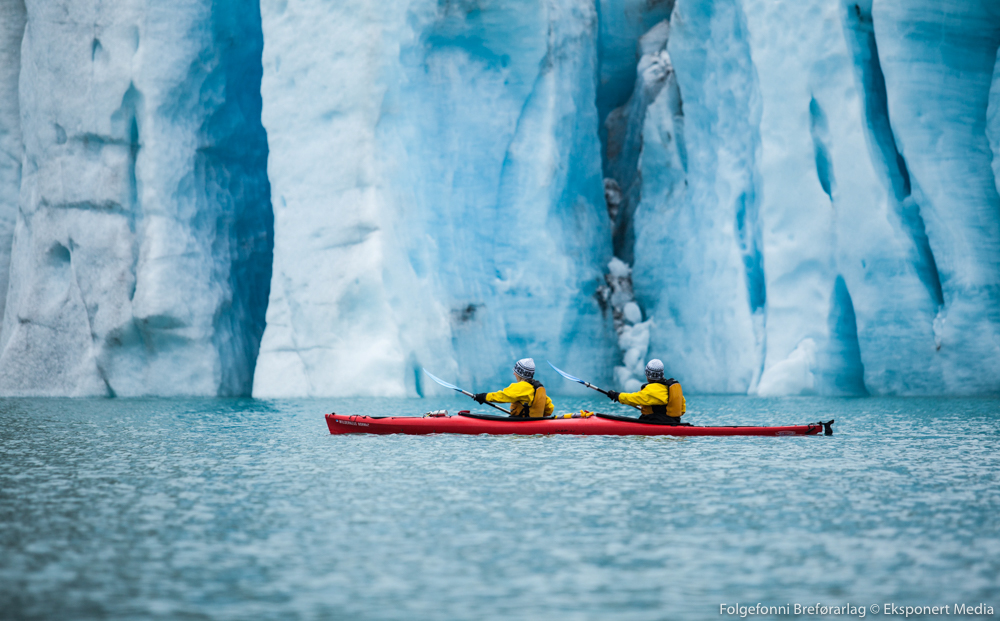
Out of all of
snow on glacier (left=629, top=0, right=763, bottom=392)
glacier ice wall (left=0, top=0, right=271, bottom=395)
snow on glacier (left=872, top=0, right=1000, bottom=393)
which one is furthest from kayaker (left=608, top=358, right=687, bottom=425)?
glacier ice wall (left=0, top=0, right=271, bottom=395)

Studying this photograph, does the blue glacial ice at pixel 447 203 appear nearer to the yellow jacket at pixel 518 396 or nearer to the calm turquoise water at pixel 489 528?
the yellow jacket at pixel 518 396

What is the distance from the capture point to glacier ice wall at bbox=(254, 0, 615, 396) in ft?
53.6

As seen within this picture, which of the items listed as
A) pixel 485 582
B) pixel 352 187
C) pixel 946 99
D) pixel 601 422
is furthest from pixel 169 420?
pixel 946 99

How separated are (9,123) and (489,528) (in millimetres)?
19669

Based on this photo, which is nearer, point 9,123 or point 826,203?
point 826,203

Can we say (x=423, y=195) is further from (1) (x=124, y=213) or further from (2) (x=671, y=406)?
(2) (x=671, y=406)

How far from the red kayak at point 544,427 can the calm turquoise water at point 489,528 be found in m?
0.58

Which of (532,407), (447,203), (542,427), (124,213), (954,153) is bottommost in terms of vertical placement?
(542,427)

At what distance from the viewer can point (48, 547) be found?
3.75 meters

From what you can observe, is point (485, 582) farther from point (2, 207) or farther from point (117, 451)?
point (2, 207)

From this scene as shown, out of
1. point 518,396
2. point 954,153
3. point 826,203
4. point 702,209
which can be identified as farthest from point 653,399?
point 702,209

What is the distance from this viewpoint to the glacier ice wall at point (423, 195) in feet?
53.6

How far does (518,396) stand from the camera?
855 cm

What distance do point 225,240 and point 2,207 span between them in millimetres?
5516
